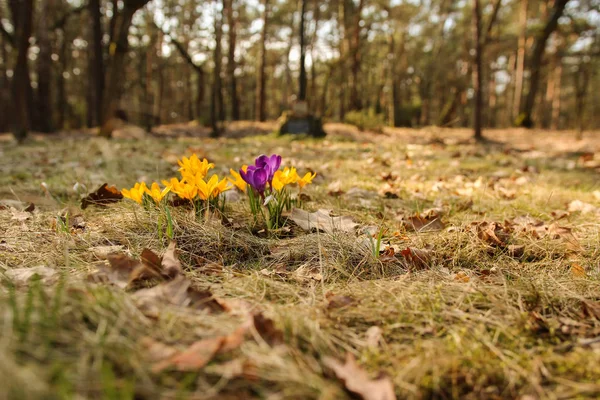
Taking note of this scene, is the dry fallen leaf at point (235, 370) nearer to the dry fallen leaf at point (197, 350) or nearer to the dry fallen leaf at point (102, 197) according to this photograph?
the dry fallen leaf at point (197, 350)

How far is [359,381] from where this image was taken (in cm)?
78

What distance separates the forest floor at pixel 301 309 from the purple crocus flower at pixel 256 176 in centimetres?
21

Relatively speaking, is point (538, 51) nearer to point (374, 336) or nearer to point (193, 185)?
point (193, 185)

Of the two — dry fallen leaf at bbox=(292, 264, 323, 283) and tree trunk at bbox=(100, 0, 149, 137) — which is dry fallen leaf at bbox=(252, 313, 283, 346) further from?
tree trunk at bbox=(100, 0, 149, 137)

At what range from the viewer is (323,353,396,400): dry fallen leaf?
75 centimetres

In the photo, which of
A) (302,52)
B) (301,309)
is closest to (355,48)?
(302,52)

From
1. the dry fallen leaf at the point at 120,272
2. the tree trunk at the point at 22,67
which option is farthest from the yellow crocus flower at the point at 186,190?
the tree trunk at the point at 22,67

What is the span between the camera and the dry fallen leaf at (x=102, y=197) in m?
2.20

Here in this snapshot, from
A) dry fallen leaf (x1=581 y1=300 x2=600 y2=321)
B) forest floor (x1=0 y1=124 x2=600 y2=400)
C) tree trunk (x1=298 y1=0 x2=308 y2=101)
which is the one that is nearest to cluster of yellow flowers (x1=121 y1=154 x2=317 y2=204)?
forest floor (x1=0 y1=124 x2=600 y2=400)

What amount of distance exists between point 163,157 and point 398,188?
316 cm

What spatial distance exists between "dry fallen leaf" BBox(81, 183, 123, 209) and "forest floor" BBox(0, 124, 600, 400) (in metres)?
0.05

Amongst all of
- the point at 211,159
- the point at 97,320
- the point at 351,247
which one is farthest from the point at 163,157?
the point at 97,320

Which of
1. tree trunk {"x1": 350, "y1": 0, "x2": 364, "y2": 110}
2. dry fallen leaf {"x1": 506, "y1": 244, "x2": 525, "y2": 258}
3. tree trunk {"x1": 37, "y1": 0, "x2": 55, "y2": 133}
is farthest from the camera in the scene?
tree trunk {"x1": 350, "y1": 0, "x2": 364, "y2": 110}

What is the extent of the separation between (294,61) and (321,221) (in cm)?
2607
